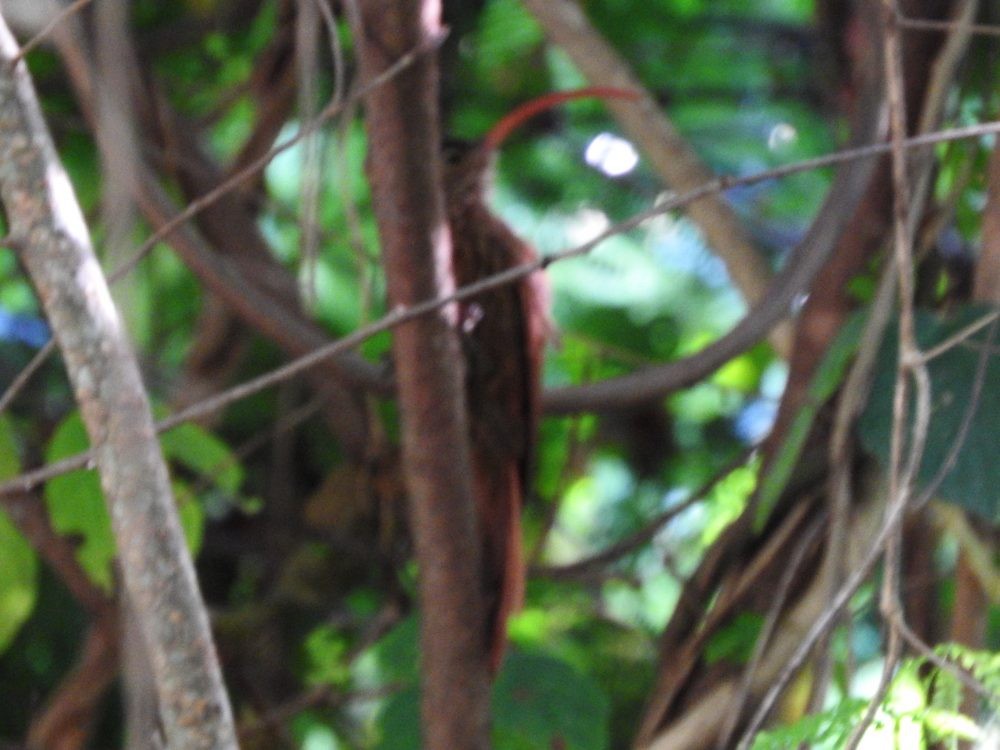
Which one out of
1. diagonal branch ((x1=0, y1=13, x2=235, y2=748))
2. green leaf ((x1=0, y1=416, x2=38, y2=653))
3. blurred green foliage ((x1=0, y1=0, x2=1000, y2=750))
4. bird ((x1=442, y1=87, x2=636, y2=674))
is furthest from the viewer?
blurred green foliage ((x1=0, y1=0, x2=1000, y2=750))

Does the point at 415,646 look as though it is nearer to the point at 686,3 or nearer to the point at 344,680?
the point at 344,680

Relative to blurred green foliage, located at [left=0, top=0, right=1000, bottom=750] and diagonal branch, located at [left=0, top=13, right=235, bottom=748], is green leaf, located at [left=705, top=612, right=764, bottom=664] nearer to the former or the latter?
blurred green foliage, located at [left=0, top=0, right=1000, bottom=750]

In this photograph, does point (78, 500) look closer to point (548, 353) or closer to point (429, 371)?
point (429, 371)

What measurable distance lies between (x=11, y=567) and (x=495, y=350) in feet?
2.42

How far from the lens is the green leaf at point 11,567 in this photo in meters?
1.49

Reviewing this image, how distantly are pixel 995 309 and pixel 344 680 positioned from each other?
120 cm

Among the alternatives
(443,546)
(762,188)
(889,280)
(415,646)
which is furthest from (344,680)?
(762,188)

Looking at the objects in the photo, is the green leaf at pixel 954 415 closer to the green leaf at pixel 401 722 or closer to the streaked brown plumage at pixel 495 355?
the streaked brown plumage at pixel 495 355

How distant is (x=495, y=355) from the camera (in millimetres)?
1952

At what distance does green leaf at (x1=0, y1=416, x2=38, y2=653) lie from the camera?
1.49 metres

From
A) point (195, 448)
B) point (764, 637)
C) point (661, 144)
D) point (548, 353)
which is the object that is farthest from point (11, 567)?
point (548, 353)

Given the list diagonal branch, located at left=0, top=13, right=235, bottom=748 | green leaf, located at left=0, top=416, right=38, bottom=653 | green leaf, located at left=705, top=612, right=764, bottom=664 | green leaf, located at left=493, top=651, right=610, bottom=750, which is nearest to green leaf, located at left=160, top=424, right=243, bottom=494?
green leaf, located at left=0, top=416, right=38, bottom=653

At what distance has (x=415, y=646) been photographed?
1.83 metres

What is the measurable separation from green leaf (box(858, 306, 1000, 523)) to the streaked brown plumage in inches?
18.3
